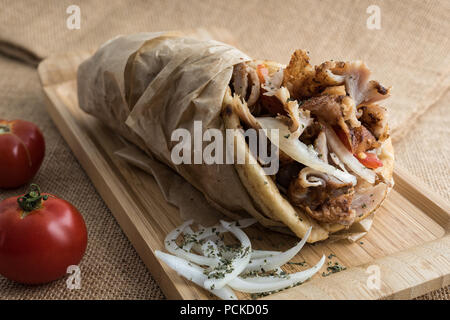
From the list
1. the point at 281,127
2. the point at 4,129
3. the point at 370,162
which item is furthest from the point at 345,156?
the point at 4,129

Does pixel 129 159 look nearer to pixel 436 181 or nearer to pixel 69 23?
pixel 436 181

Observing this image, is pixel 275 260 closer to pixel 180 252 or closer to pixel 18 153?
pixel 180 252

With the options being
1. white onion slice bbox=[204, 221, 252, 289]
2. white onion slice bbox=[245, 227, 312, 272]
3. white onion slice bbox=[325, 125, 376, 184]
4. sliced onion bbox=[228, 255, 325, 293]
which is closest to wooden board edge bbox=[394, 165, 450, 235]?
white onion slice bbox=[325, 125, 376, 184]

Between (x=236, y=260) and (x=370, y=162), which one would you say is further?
(x=370, y=162)

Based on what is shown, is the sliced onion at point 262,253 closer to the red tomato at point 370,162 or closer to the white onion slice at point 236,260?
the white onion slice at point 236,260

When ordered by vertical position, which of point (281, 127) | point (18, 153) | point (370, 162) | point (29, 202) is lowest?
point (18, 153)

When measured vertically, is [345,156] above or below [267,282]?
above

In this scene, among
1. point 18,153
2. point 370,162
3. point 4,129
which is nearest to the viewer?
point 370,162
